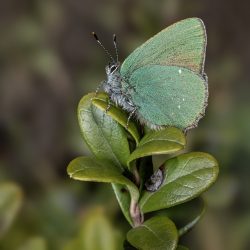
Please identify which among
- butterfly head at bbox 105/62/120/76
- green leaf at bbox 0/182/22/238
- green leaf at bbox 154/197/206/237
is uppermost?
butterfly head at bbox 105/62/120/76

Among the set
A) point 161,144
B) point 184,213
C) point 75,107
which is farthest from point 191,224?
point 75,107

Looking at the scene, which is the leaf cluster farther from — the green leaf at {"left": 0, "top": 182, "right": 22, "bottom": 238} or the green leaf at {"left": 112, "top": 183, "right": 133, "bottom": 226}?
the green leaf at {"left": 0, "top": 182, "right": 22, "bottom": 238}

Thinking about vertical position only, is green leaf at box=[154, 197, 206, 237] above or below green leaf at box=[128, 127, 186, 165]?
below

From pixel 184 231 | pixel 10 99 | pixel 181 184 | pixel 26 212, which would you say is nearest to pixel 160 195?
pixel 181 184

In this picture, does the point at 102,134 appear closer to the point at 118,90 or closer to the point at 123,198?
the point at 123,198

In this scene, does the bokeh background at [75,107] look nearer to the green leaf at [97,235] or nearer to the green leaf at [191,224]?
the green leaf at [97,235]

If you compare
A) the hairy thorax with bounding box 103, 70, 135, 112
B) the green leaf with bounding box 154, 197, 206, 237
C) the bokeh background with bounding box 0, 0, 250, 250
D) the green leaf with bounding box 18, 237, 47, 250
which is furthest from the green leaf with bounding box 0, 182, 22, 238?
the green leaf with bounding box 154, 197, 206, 237

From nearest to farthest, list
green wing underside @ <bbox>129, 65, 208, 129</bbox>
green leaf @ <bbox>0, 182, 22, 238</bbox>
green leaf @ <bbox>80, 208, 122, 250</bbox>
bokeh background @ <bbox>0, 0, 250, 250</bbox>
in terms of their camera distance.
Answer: green leaf @ <bbox>80, 208, 122, 250</bbox> < green leaf @ <bbox>0, 182, 22, 238</bbox> < green wing underside @ <bbox>129, 65, 208, 129</bbox> < bokeh background @ <bbox>0, 0, 250, 250</bbox>
